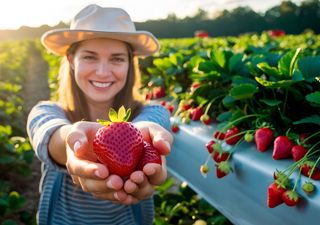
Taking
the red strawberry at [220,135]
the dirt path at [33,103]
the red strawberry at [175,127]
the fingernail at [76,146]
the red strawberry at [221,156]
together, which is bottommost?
the dirt path at [33,103]

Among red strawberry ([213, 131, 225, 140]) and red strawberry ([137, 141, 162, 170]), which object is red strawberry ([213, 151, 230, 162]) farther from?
red strawberry ([137, 141, 162, 170])

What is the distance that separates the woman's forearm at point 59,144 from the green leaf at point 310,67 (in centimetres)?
97

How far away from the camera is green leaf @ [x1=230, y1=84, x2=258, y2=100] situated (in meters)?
1.98

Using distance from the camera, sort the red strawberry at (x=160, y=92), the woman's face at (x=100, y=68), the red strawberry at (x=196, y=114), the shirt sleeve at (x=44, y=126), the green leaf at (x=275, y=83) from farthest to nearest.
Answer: the red strawberry at (x=160, y=92)
the red strawberry at (x=196, y=114)
the woman's face at (x=100, y=68)
the green leaf at (x=275, y=83)
the shirt sleeve at (x=44, y=126)

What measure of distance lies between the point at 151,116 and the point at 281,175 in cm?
62

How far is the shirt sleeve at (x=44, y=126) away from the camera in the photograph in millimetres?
1718

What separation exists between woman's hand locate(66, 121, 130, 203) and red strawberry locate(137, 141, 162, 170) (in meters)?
0.09

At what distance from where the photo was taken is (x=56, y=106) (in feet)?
6.94

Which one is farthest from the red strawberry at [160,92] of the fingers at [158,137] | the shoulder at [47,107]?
the fingers at [158,137]

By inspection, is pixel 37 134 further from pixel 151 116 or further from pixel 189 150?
pixel 189 150

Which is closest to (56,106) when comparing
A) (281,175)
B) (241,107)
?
(241,107)

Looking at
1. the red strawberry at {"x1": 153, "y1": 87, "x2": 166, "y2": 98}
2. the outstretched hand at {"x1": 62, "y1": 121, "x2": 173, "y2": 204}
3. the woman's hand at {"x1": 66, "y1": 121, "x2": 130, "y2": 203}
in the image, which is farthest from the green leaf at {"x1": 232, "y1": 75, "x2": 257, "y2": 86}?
the red strawberry at {"x1": 153, "y1": 87, "x2": 166, "y2": 98}

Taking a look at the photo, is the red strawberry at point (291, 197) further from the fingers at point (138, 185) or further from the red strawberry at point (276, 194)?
the fingers at point (138, 185)

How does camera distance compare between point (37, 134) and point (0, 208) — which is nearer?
point (37, 134)
